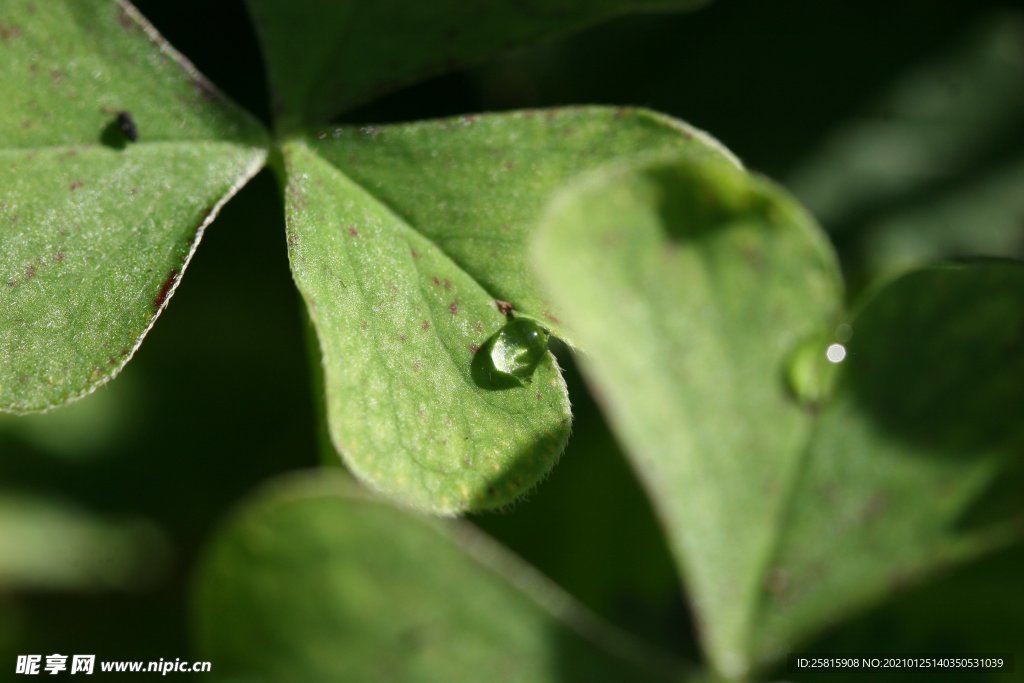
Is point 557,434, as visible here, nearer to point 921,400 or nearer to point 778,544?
point 778,544

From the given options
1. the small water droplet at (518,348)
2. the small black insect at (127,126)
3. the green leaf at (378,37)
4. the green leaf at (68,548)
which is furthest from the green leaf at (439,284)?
the green leaf at (68,548)

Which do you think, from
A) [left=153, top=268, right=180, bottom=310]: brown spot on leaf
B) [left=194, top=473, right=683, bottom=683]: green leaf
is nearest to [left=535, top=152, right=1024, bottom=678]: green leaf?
[left=194, top=473, right=683, bottom=683]: green leaf

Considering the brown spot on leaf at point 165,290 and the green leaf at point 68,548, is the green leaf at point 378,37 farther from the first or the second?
the green leaf at point 68,548

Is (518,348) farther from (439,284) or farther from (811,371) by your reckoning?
(811,371)

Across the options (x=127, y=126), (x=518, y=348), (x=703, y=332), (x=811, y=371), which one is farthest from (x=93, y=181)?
(x=811, y=371)

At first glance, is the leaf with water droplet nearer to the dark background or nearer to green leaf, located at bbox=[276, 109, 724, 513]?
green leaf, located at bbox=[276, 109, 724, 513]

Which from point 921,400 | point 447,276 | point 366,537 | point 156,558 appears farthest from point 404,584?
point 156,558
